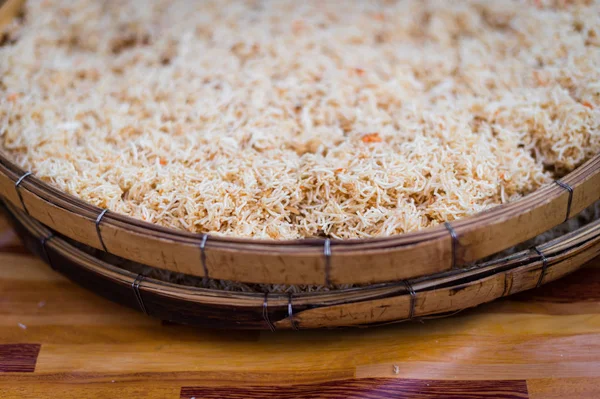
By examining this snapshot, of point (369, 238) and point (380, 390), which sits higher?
point (369, 238)

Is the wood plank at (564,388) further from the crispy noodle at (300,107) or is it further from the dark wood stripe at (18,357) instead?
the dark wood stripe at (18,357)

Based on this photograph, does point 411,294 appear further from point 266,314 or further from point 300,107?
point 300,107

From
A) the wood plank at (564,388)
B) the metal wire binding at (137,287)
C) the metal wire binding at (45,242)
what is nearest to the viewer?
the wood plank at (564,388)

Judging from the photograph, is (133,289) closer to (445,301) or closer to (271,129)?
(271,129)

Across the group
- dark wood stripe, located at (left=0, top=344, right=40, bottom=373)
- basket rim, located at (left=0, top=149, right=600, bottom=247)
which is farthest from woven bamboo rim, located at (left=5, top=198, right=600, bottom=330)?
dark wood stripe, located at (left=0, top=344, right=40, bottom=373)

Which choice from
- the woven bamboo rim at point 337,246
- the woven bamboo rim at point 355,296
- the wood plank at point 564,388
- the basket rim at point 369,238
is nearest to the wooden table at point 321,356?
the wood plank at point 564,388

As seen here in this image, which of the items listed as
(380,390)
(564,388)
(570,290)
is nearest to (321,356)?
(380,390)

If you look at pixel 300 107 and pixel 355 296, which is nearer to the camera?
pixel 355 296
